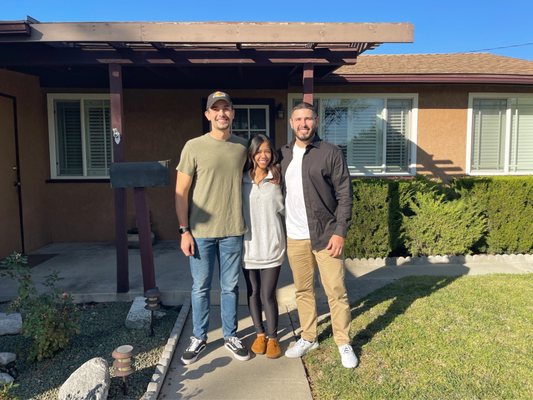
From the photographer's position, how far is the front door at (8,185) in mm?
5723

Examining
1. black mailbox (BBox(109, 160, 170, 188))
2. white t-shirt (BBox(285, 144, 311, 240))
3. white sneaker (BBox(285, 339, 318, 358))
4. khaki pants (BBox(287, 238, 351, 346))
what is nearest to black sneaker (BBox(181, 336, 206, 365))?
white sneaker (BBox(285, 339, 318, 358))

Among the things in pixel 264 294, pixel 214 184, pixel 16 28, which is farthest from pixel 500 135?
pixel 16 28

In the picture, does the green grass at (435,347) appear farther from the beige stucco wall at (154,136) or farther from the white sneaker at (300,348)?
the beige stucco wall at (154,136)

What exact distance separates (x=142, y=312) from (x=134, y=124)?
13.5 feet

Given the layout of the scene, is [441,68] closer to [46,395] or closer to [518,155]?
[518,155]

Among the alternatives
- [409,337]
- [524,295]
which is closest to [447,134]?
[524,295]

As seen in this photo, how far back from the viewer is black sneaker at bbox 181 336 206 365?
10.4 feet

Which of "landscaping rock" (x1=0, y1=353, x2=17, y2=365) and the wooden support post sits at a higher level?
the wooden support post

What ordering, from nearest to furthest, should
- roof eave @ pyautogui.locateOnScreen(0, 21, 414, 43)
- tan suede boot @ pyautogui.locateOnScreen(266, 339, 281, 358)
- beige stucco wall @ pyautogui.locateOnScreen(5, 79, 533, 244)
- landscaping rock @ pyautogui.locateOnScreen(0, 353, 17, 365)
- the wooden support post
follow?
landscaping rock @ pyautogui.locateOnScreen(0, 353, 17, 365), tan suede boot @ pyautogui.locateOnScreen(266, 339, 281, 358), roof eave @ pyautogui.locateOnScreen(0, 21, 414, 43), the wooden support post, beige stucco wall @ pyautogui.locateOnScreen(5, 79, 533, 244)

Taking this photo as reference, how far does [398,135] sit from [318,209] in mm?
4936

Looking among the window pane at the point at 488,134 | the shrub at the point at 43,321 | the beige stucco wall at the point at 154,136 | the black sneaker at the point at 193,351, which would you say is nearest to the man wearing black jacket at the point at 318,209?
the black sneaker at the point at 193,351

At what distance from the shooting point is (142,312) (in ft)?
12.5

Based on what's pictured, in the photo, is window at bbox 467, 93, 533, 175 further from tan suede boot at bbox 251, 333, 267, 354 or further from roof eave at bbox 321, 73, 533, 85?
tan suede boot at bbox 251, 333, 267, 354

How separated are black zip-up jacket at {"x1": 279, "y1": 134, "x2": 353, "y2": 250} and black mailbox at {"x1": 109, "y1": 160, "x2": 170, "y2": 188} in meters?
1.55
